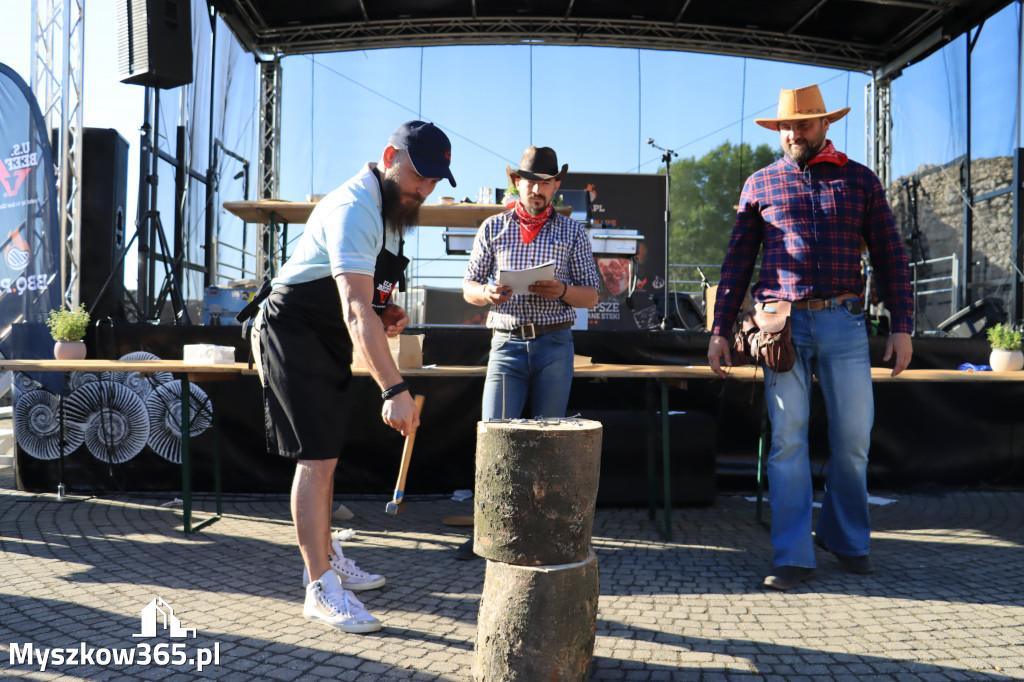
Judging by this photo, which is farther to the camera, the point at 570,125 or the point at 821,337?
the point at 570,125

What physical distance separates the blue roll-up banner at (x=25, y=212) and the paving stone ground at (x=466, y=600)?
2.19m

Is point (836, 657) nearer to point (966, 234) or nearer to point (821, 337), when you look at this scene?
point (821, 337)

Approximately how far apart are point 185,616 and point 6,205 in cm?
499

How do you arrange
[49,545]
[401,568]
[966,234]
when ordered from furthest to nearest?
[966,234], [49,545], [401,568]

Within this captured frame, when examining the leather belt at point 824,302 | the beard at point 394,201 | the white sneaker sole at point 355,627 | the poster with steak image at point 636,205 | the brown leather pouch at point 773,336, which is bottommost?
the white sneaker sole at point 355,627

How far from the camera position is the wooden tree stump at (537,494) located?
198cm

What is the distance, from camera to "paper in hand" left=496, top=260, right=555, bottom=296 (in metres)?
2.94

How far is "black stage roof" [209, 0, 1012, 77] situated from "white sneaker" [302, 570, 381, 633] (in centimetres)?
812

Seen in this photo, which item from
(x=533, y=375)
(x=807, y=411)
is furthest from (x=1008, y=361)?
(x=533, y=375)

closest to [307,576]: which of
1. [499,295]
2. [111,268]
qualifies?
[499,295]

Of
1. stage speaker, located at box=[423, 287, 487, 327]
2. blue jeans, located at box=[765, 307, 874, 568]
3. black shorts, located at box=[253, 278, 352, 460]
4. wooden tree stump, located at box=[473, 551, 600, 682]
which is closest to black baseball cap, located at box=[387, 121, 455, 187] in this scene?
black shorts, located at box=[253, 278, 352, 460]

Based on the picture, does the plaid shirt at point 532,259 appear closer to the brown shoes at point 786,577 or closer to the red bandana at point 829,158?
the red bandana at point 829,158

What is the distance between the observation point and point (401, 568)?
3252 mm

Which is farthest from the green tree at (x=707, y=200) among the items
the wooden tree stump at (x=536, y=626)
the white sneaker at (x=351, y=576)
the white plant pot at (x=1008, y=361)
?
the wooden tree stump at (x=536, y=626)
